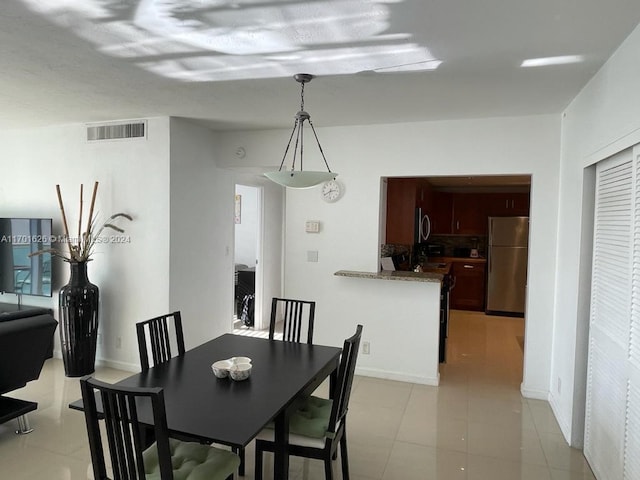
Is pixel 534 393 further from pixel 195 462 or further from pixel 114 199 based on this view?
pixel 114 199

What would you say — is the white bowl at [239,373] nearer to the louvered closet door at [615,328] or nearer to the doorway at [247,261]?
the louvered closet door at [615,328]

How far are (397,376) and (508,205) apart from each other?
479 centimetres

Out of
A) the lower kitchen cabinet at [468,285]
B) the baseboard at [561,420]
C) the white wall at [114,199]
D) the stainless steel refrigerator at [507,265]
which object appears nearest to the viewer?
the baseboard at [561,420]

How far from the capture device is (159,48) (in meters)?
2.43

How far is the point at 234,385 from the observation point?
2.29m

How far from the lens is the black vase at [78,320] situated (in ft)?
13.7

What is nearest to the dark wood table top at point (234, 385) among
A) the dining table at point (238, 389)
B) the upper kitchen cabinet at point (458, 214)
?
the dining table at point (238, 389)

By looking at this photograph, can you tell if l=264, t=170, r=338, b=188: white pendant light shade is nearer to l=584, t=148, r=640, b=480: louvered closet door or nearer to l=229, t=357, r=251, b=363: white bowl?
l=229, t=357, r=251, b=363: white bowl

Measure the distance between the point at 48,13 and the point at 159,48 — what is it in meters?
0.54

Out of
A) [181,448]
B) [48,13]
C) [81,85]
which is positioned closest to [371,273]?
[181,448]

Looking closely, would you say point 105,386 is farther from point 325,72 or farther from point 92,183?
point 92,183

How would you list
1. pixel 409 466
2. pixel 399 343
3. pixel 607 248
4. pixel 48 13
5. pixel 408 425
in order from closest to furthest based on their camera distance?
pixel 48 13 → pixel 607 248 → pixel 409 466 → pixel 408 425 → pixel 399 343

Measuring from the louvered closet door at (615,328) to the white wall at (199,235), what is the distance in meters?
3.52

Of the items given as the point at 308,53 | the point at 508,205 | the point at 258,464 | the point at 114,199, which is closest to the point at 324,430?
the point at 258,464
